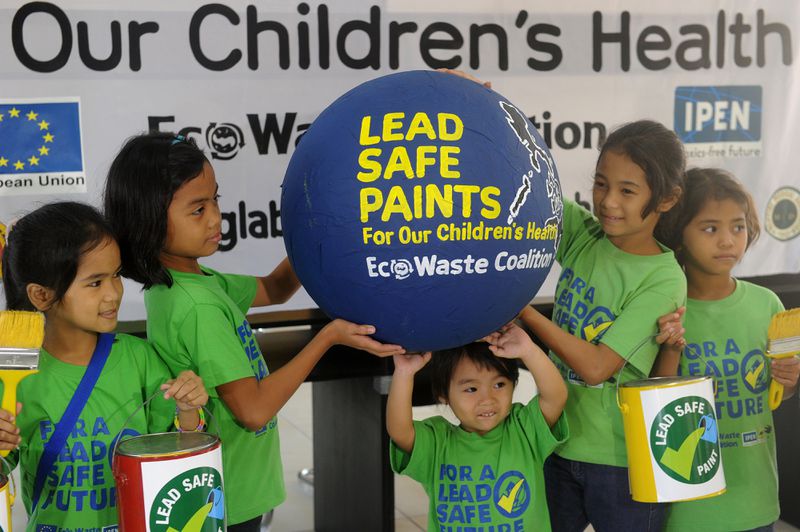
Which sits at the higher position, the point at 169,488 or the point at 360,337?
the point at 360,337

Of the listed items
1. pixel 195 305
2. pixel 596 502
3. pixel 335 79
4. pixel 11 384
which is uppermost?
pixel 335 79

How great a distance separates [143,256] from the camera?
1805mm

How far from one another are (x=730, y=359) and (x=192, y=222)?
1.20 metres

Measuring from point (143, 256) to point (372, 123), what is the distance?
55 cm

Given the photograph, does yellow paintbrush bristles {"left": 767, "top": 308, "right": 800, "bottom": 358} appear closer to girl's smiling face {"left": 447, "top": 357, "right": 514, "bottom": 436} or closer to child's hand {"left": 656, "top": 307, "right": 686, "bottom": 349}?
child's hand {"left": 656, "top": 307, "right": 686, "bottom": 349}

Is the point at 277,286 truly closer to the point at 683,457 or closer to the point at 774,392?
the point at 683,457

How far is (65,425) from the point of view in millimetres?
1696

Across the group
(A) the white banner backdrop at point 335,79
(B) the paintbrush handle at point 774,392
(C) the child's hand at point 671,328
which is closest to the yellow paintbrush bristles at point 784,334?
(B) the paintbrush handle at point 774,392

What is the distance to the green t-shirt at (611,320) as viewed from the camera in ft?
6.48

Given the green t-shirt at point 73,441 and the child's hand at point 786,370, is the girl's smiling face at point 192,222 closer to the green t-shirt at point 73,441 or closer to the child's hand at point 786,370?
the green t-shirt at point 73,441

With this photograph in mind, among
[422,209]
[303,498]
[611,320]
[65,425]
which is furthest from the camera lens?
[303,498]

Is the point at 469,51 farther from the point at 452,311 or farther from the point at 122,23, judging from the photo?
the point at 452,311

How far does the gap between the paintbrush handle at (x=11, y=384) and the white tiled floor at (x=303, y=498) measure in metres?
1.87

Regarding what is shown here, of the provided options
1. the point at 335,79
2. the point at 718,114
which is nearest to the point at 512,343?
the point at 335,79
